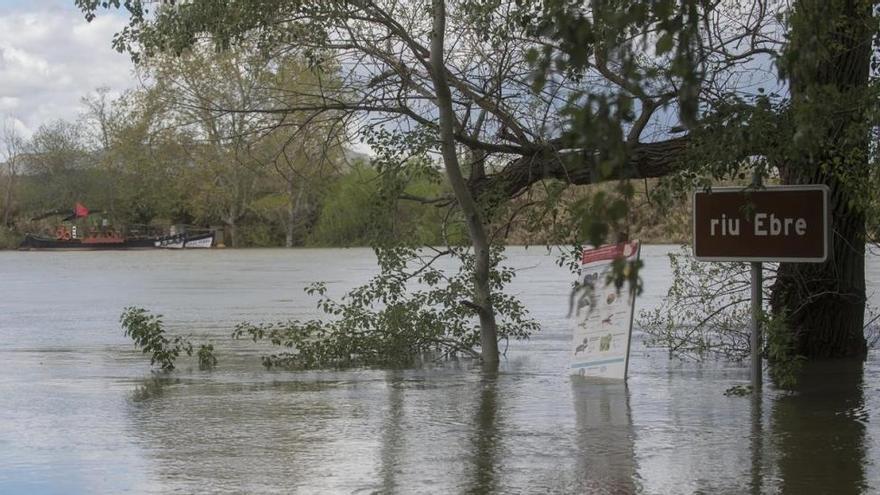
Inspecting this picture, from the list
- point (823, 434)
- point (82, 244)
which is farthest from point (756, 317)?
point (82, 244)

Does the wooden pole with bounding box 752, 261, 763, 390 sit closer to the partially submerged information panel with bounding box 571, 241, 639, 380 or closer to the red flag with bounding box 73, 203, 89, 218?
the partially submerged information panel with bounding box 571, 241, 639, 380

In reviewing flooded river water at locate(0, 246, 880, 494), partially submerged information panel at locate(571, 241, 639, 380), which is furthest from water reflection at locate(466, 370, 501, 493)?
partially submerged information panel at locate(571, 241, 639, 380)

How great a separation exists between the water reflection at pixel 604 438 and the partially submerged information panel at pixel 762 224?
4.62 feet

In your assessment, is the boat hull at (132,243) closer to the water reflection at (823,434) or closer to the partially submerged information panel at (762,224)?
the water reflection at (823,434)

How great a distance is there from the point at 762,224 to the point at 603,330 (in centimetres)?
252

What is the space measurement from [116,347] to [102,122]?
69.6m


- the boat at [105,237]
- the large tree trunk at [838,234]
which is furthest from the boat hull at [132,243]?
the large tree trunk at [838,234]

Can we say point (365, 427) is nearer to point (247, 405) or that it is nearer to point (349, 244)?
point (247, 405)

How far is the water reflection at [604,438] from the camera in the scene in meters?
7.65

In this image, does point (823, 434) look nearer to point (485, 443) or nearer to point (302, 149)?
point (485, 443)

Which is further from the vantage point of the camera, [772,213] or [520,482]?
[772,213]

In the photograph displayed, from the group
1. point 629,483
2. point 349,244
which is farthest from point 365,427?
point 349,244

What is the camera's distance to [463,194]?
45.2 feet

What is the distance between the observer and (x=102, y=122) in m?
85.9
